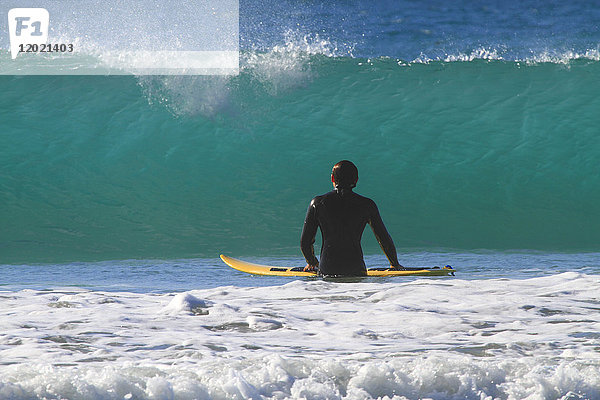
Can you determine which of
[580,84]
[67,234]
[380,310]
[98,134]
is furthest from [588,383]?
[580,84]

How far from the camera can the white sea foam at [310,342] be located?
7.59 ft

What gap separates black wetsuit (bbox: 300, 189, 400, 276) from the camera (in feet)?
15.3

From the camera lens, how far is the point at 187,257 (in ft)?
23.9

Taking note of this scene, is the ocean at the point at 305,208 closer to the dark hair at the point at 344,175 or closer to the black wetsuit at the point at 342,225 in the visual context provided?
the black wetsuit at the point at 342,225

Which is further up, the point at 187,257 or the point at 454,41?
the point at 454,41

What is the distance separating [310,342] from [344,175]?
6.07ft

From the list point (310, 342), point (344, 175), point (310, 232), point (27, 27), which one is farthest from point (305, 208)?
point (27, 27)

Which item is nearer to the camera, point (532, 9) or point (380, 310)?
point (380, 310)

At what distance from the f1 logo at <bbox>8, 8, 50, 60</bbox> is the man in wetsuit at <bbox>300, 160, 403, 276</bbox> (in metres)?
12.4

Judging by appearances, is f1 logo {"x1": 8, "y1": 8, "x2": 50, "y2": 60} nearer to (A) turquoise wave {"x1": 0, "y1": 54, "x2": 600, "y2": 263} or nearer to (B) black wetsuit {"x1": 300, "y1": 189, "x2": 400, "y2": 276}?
(A) turquoise wave {"x1": 0, "y1": 54, "x2": 600, "y2": 263}

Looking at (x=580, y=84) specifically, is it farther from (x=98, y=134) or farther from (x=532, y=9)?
(x=98, y=134)

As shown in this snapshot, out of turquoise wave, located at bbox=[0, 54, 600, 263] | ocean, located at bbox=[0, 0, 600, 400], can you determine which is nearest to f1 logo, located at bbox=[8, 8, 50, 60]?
ocean, located at bbox=[0, 0, 600, 400]

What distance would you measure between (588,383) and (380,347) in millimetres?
814

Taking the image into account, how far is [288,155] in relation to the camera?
1073 cm
